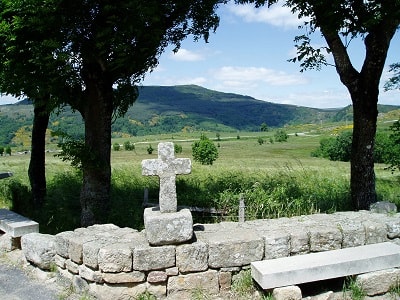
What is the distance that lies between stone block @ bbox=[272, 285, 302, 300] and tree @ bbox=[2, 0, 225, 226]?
17.2 feet

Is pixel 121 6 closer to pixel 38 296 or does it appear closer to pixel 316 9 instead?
pixel 316 9

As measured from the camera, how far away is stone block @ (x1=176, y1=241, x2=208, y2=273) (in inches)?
212

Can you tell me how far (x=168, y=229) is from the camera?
5332mm

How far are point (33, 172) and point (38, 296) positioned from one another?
7483 millimetres

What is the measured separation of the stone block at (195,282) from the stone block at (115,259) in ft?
2.13

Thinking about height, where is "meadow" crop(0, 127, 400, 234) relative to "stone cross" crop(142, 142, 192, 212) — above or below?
below

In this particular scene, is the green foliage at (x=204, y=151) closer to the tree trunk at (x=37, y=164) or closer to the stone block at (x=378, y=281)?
the tree trunk at (x=37, y=164)

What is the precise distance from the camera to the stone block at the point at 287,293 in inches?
203

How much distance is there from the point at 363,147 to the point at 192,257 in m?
5.79

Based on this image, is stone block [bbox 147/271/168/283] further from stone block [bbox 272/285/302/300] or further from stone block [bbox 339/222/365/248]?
stone block [bbox 339/222/365/248]

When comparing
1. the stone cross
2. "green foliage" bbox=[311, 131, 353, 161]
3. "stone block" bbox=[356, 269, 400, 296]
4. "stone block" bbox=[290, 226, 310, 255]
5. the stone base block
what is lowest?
"green foliage" bbox=[311, 131, 353, 161]

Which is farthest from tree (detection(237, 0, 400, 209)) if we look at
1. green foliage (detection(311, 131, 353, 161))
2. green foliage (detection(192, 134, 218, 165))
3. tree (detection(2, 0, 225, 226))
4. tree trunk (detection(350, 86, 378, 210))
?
green foliage (detection(311, 131, 353, 161))

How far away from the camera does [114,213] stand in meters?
10.2

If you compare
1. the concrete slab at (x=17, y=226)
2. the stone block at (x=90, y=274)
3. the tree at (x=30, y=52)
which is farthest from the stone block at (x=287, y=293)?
the tree at (x=30, y=52)
